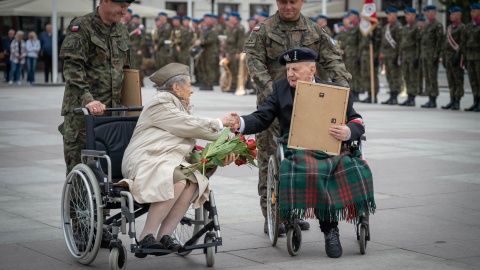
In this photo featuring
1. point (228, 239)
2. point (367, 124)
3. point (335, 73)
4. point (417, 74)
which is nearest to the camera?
point (228, 239)

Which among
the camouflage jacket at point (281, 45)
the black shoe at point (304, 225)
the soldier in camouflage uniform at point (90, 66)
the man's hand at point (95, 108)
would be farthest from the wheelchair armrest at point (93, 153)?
the black shoe at point (304, 225)

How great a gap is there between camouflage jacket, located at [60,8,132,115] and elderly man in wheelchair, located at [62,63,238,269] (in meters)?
0.58

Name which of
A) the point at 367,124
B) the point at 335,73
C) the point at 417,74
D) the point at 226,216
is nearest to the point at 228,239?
the point at 226,216

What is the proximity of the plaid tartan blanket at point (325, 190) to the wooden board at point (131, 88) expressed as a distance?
1422 millimetres

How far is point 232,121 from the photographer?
23.2 ft

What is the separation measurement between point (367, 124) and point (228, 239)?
1020 centimetres

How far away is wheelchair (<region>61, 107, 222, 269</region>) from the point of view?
636cm

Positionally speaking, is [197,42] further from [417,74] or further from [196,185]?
[196,185]

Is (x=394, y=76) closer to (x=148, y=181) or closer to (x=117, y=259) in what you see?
(x=148, y=181)

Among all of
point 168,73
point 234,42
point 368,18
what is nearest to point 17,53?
point 234,42

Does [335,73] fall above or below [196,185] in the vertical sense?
above

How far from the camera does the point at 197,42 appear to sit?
3008 centimetres

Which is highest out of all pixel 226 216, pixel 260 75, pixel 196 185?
pixel 260 75

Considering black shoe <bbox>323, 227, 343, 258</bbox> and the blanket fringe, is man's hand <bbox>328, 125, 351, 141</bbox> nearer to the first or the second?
the blanket fringe
